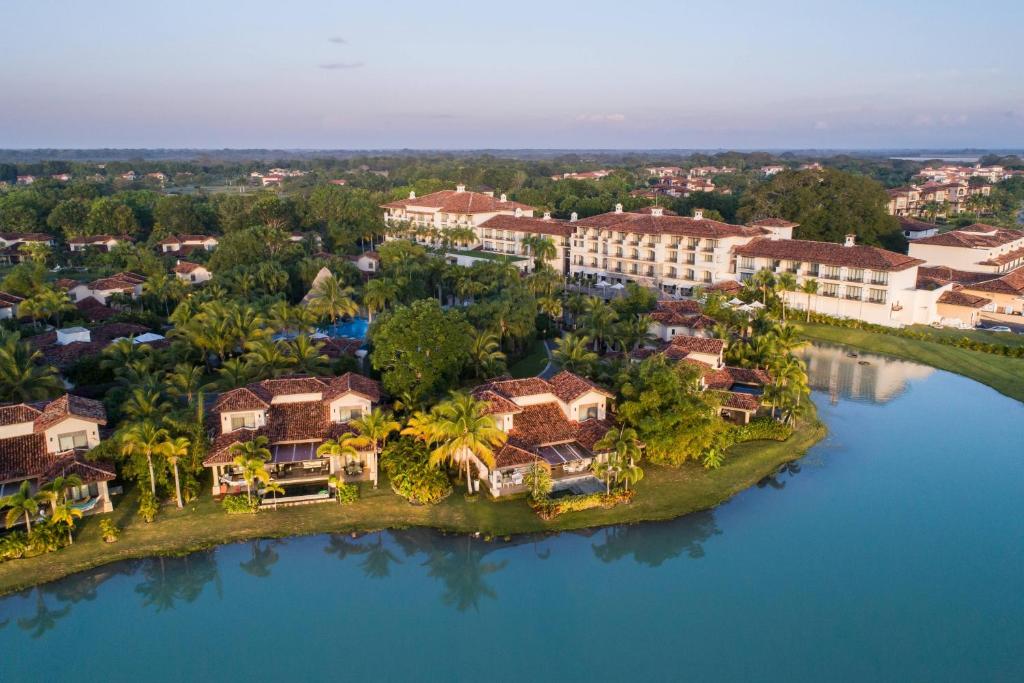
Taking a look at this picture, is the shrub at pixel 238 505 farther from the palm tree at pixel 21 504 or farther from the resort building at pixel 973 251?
the resort building at pixel 973 251

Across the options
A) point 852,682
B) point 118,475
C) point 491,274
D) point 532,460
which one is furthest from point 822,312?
point 118,475

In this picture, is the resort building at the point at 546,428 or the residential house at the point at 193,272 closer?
the resort building at the point at 546,428

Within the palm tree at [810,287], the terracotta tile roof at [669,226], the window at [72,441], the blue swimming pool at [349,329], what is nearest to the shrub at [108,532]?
the window at [72,441]

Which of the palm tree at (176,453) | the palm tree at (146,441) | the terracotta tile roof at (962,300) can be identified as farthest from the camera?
the terracotta tile roof at (962,300)

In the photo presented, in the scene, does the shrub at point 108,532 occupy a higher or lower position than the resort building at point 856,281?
lower

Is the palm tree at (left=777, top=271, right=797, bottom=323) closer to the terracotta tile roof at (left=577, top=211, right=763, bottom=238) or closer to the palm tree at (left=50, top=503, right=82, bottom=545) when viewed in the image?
the terracotta tile roof at (left=577, top=211, right=763, bottom=238)

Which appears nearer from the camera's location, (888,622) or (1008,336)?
(888,622)

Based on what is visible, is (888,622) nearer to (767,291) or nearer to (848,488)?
(848,488)
